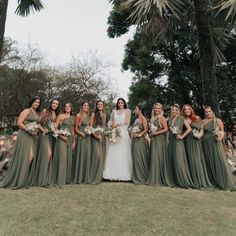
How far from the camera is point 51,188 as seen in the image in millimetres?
6949

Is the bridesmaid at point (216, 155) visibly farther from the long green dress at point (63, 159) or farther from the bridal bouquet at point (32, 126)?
the bridal bouquet at point (32, 126)

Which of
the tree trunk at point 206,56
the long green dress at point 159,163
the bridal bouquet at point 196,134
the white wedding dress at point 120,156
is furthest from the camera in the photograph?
the tree trunk at point 206,56

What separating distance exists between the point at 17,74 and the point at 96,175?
25.0 metres

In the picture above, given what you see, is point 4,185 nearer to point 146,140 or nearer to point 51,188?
point 51,188

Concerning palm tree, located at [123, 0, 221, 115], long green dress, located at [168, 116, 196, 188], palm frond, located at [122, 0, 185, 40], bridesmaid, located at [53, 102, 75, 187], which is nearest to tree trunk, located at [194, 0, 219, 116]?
palm tree, located at [123, 0, 221, 115]

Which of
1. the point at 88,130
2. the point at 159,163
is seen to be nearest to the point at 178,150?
the point at 159,163

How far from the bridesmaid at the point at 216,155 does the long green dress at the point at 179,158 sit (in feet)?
2.06

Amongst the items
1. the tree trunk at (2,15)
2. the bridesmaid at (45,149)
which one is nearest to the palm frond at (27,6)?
the tree trunk at (2,15)

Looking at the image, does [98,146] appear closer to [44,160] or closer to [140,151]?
[140,151]

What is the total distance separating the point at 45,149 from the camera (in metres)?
7.45

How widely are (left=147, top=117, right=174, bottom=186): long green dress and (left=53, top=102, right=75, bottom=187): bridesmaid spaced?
2.02m

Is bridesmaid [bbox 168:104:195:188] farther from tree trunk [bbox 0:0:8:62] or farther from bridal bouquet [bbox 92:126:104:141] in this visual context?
tree trunk [bbox 0:0:8:62]

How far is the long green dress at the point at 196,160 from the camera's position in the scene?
7.52 meters

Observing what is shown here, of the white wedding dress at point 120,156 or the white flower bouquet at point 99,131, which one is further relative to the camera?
the white wedding dress at point 120,156
